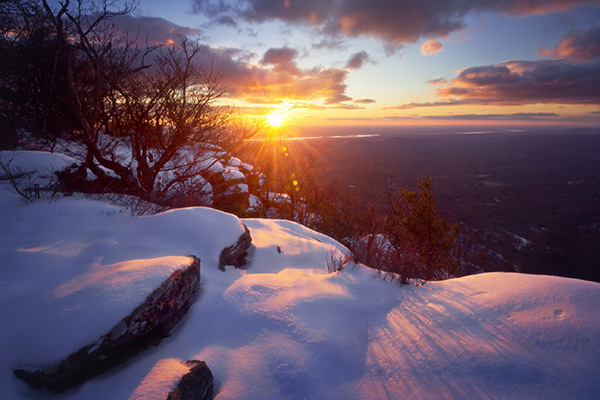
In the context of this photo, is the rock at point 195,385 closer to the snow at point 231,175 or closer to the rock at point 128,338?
the rock at point 128,338

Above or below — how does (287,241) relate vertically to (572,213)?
above

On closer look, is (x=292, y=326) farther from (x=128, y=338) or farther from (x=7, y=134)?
(x=7, y=134)

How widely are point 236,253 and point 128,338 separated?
2.78 m

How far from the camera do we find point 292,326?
3453 millimetres

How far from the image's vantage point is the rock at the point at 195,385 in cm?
237

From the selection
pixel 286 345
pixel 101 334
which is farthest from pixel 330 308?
pixel 101 334

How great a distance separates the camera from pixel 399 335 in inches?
134

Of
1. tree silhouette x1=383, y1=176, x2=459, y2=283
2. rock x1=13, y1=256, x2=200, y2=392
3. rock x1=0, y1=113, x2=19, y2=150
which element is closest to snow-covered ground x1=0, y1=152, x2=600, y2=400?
rock x1=13, y1=256, x2=200, y2=392

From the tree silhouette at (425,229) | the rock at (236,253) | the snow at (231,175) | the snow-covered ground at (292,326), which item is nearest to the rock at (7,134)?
the snow-covered ground at (292,326)

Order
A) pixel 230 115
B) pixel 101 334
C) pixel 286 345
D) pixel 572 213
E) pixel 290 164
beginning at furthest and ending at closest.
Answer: pixel 572 213
pixel 290 164
pixel 230 115
pixel 286 345
pixel 101 334

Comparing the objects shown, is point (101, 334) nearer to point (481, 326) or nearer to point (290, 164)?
point (481, 326)

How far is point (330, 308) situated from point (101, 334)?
2.98 m

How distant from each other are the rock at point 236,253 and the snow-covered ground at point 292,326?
288 millimetres

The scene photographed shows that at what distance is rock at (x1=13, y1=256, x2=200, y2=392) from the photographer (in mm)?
2438
